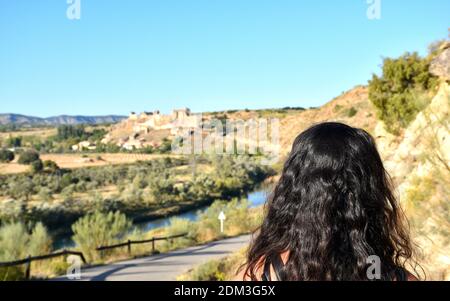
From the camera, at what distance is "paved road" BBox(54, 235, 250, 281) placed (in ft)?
35.3

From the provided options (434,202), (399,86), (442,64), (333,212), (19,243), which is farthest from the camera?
(399,86)

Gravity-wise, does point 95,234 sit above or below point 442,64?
below

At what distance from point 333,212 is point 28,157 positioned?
56.4 meters

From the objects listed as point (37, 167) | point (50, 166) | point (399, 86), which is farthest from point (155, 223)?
point (50, 166)

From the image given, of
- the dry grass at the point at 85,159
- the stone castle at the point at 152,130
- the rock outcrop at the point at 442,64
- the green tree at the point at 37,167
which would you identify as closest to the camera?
the rock outcrop at the point at 442,64

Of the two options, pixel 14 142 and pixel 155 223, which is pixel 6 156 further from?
pixel 155 223

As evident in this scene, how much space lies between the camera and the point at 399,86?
14.6 meters

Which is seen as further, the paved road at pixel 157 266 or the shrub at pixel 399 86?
the shrub at pixel 399 86

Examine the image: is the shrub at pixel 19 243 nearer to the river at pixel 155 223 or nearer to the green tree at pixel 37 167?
the river at pixel 155 223

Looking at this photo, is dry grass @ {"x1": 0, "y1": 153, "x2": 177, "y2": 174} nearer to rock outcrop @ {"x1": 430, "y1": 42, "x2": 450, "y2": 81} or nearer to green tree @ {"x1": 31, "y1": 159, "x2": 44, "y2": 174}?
green tree @ {"x1": 31, "y1": 159, "x2": 44, "y2": 174}

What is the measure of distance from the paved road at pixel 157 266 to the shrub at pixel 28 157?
135 ft

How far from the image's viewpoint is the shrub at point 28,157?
51.3 meters

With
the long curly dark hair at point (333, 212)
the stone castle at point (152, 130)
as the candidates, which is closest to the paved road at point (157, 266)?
the long curly dark hair at point (333, 212)
